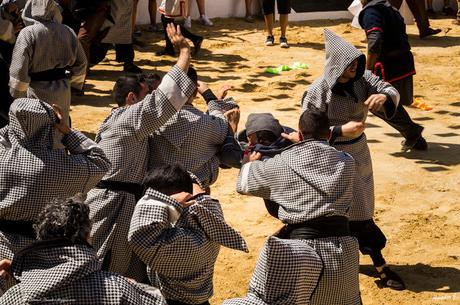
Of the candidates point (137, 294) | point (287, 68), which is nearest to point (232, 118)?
point (137, 294)

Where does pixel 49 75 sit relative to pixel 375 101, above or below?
below

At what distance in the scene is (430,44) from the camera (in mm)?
15547

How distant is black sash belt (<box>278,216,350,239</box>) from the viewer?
5203 mm

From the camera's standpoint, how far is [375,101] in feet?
22.0

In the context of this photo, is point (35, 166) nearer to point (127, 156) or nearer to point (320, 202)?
point (127, 156)

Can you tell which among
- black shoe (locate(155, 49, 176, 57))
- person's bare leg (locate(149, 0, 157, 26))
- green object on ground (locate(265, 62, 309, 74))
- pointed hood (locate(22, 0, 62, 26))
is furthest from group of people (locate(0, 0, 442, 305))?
person's bare leg (locate(149, 0, 157, 26))

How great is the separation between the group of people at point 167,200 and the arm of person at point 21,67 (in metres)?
2.52

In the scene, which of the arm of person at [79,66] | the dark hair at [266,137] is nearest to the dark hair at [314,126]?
the dark hair at [266,137]

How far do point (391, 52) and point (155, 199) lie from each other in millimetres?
5939

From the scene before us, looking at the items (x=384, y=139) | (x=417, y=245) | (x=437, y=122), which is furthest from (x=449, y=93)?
(x=417, y=245)

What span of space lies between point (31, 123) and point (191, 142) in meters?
1.09

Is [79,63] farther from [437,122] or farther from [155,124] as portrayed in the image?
[437,122]

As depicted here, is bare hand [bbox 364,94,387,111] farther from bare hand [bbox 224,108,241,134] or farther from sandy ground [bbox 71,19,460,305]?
sandy ground [bbox 71,19,460,305]

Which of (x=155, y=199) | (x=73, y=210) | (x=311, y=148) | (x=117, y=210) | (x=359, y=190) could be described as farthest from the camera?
(x=359, y=190)
